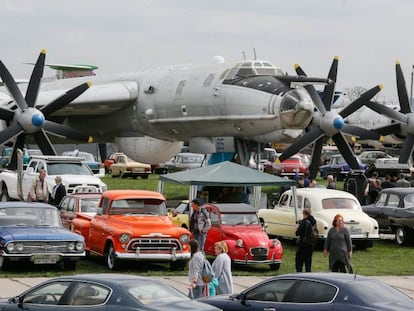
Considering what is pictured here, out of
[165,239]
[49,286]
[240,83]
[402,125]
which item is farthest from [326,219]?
[402,125]

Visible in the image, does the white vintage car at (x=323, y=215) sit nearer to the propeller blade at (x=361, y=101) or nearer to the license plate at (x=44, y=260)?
the license plate at (x=44, y=260)

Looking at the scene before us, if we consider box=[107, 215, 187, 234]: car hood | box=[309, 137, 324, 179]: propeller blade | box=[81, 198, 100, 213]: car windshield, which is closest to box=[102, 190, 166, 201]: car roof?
box=[107, 215, 187, 234]: car hood

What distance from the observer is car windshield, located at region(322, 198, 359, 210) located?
27672 mm

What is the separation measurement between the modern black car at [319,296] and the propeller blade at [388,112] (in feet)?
98.7

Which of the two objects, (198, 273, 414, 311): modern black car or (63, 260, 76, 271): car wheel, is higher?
(198, 273, 414, 311): modern black car

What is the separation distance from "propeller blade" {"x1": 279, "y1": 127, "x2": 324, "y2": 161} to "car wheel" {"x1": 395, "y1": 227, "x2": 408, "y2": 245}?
10.2 meters

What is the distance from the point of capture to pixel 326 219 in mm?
26766

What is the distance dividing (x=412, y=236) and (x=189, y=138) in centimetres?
1450

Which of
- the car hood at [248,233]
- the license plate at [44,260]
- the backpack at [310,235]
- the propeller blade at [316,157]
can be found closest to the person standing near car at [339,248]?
the backpack at [310,235]

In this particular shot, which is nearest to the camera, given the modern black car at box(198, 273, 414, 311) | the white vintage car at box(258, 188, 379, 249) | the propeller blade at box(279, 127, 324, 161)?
the modern black car at box(198, 273, 414, 311)

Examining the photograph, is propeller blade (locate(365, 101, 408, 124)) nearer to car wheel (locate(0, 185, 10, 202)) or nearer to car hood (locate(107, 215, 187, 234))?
car wheel (locate(0, 185, 10, 202))

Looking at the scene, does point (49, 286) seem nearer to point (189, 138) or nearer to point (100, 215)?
point (100, 215)

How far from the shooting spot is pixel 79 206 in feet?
83.7

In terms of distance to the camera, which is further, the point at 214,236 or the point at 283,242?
the point at 283,242
